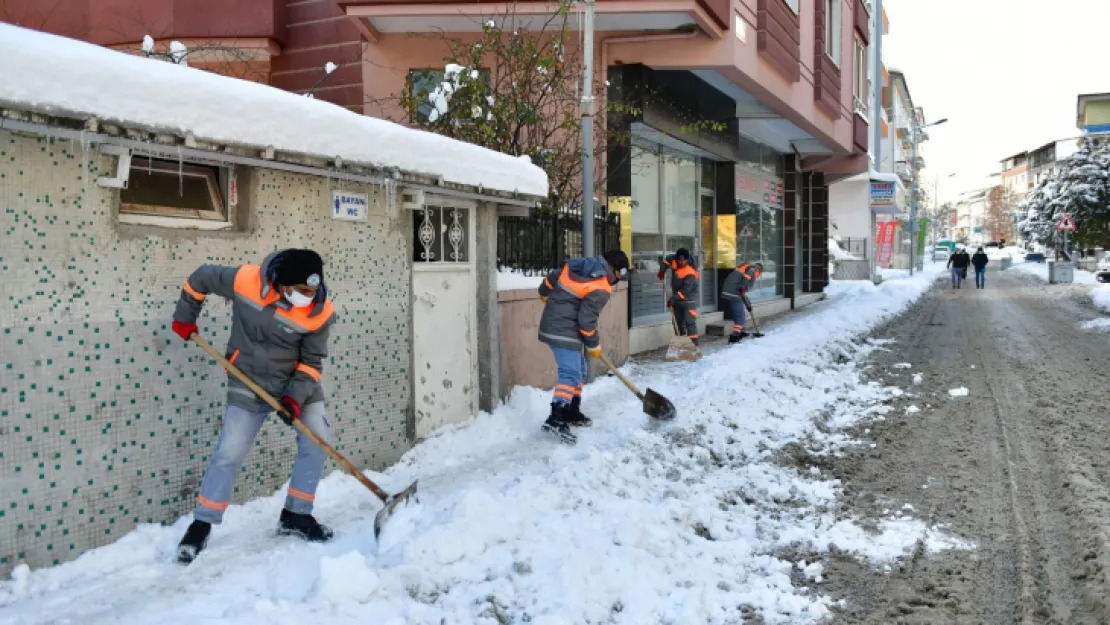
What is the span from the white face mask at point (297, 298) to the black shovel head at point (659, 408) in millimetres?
4224

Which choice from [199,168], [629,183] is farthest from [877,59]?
[199,168]

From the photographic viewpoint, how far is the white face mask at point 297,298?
182 inches

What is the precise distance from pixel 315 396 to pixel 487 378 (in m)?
3.11

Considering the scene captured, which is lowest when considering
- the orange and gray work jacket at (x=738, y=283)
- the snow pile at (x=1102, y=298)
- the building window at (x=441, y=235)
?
the snow pile at (x=1102, y=298)

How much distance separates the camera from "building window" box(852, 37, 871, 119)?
24.6m

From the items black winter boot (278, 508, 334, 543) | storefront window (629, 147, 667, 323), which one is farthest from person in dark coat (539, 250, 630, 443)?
storefront window (629, 147, 667, 323)

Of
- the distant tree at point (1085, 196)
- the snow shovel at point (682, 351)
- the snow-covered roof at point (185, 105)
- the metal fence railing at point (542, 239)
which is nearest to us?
the snow-covered roof at point (185, 105)

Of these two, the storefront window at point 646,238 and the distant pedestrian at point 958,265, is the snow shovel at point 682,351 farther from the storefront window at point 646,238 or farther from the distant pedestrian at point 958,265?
the distant pedestrian at point 958,265

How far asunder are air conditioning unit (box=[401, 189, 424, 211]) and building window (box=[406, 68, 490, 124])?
11.1 feet

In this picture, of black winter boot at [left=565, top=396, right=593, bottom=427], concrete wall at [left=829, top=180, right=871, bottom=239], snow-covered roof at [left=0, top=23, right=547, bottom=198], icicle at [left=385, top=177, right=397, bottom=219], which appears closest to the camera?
snow-covered roof at [left=0, top=23, right=547, bottom=198]

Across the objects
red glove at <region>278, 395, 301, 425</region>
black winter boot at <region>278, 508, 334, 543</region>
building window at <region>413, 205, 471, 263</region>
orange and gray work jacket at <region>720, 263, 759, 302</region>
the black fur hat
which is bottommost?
black winter boot at <region>278, 508, 334, 543</region>

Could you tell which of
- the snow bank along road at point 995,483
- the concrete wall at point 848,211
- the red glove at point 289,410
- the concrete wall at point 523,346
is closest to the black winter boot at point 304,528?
the red glove at point 289,410

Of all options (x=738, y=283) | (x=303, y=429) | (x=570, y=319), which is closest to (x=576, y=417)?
(x=570, y=319)

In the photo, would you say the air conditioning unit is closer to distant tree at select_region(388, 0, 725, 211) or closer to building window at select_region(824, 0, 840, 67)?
distant tree at select_region(388, 0, 725, 211)
